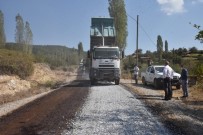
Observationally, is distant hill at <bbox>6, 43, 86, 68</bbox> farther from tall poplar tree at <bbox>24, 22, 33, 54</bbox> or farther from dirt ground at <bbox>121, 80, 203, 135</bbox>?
dirt ground at <bbox>121, 80, 203, 135</bbox>

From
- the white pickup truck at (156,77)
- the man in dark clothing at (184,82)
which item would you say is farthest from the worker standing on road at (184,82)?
the white pickup truck at (156,77)

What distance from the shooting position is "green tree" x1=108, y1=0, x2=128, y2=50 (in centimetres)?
5472

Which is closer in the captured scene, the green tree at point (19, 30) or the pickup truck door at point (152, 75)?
the pickup truck door at point (152, 75)

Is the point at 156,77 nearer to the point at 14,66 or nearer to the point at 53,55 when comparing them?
the point at 14,66

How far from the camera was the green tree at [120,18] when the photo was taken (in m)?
54.7

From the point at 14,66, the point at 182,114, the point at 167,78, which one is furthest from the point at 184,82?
the point at 14,66

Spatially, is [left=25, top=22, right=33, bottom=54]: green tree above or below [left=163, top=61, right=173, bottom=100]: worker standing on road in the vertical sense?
above

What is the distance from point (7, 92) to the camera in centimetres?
2469

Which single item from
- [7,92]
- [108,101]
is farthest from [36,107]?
[7,92]

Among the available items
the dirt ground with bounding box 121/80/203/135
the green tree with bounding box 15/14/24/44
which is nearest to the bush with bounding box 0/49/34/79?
the dirt ground with bounding box 121/80/203/135

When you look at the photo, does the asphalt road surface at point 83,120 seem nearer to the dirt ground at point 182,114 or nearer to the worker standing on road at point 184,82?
the dirt ground at point 182,114

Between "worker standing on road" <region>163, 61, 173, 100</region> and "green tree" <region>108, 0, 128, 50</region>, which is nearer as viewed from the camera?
"worker standing on road" <region>163, 61, 173, 100</region>

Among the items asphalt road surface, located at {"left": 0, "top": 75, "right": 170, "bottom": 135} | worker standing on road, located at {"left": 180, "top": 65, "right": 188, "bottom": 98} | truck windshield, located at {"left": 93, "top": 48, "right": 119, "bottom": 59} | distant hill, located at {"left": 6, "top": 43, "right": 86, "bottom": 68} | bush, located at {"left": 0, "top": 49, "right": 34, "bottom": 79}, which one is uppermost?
distant hill, located at {"left": 6, "top": 43, "right": 86, "bottom": 68}

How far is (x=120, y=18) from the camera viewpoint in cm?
5475
